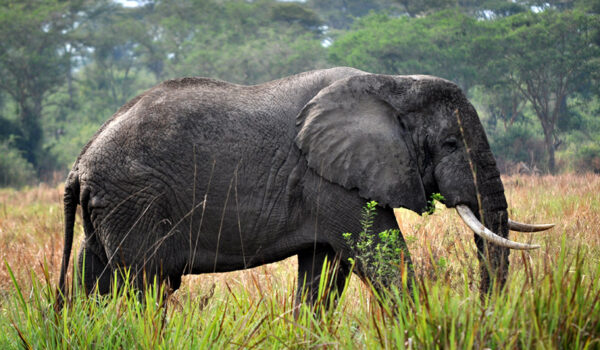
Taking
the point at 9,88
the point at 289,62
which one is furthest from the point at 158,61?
the point at 289,62

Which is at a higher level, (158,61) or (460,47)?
(460,47)

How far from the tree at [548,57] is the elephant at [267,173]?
1816 centimetres

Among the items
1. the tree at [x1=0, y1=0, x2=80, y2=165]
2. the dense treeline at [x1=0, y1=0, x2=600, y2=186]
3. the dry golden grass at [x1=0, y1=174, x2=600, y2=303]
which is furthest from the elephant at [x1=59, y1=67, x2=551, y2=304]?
the tree at [x1=0, y1=0, x2=80, y2=165]

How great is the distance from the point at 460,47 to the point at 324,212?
72.1ft

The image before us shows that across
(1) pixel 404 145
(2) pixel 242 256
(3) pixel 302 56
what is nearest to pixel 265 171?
(2) pixel 242 256

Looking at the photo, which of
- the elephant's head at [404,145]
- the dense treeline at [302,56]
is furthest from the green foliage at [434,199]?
the dense treeline at [302,56]

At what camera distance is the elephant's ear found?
4.24 m

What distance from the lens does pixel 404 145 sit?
14.2ft

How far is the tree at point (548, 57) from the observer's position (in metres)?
22.3

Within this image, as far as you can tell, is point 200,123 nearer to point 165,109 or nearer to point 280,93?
point 165,109

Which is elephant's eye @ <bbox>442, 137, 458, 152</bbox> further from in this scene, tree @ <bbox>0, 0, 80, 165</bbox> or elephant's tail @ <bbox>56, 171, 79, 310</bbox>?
tree @ <bbox>0, 0, 80, 165</bbox>

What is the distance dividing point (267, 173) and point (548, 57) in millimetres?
20444

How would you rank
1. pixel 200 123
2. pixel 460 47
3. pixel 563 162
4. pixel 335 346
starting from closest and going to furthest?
1. pixel 335 346
2. pixel 200 123
3. pixel 563 162
4. pixel 460 47

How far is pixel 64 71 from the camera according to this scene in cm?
3259
